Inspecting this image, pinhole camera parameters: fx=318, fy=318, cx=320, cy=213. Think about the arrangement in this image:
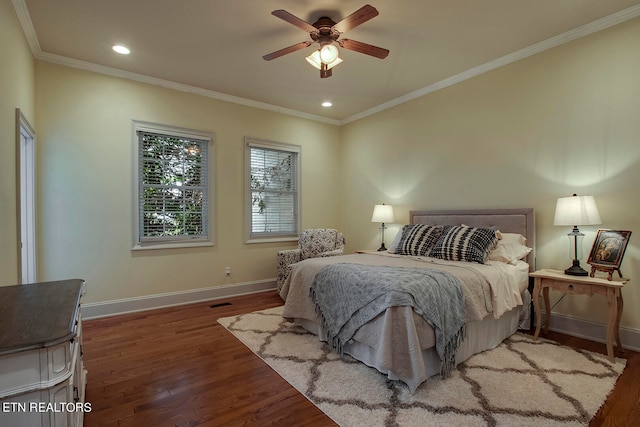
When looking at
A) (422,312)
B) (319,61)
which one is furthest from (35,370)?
(319,61)

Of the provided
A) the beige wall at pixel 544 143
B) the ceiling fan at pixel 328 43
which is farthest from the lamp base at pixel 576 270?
the ceiling fan at pixel 328 43

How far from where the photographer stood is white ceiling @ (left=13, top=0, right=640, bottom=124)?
8.62 feet

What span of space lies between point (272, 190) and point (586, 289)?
3.97m

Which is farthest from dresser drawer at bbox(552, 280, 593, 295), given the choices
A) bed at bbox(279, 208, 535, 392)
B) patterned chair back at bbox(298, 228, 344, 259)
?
Result: patterned chair back at bbox(298, 228, 344, 259)

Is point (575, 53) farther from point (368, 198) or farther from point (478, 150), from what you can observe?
point (368, 198)

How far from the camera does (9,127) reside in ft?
7.91

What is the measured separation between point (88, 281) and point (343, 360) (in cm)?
303

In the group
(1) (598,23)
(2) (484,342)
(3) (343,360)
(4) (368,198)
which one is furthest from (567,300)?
(4) (368,198)

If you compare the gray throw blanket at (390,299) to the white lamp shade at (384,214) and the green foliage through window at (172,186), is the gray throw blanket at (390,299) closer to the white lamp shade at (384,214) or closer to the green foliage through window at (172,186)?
the white lamp shade at (384,214)

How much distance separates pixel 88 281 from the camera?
3.60 meters

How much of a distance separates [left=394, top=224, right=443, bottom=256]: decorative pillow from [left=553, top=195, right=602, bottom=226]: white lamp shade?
115 cm

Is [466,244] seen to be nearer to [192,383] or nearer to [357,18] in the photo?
[357,18]

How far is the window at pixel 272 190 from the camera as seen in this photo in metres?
4.86

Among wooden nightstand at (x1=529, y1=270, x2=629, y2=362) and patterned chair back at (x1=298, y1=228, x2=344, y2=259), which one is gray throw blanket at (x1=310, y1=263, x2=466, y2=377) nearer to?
wooden nightstand at (x1=529, y1=270, x2=629, y2=362)
